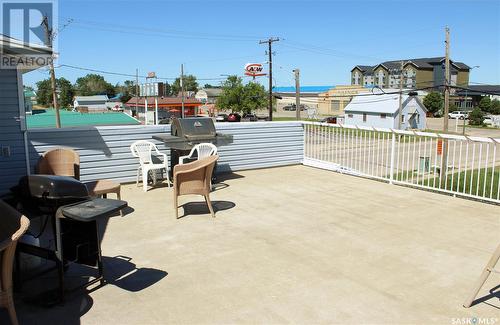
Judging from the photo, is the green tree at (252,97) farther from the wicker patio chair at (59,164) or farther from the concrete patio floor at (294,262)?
the wicker patio chair at (59,164)

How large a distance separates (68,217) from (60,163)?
10.8 ft

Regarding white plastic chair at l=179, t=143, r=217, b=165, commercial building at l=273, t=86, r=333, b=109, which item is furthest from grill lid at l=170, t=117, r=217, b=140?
commercial building at l=273, t=86, r=333, b=109

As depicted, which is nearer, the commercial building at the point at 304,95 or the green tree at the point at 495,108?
the green tree at the point at 495,108

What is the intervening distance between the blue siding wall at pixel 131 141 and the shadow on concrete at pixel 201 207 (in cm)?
212

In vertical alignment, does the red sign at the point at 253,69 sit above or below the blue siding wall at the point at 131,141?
above

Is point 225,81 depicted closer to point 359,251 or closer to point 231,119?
point 231,119

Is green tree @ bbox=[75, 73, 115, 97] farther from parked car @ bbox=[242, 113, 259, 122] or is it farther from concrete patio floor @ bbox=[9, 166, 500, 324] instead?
concrete patio floor @ bbox=[9, 166, 500, 324]

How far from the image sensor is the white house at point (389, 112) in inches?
1779

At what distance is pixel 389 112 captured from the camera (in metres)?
45.4

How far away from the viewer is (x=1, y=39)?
14.5ft

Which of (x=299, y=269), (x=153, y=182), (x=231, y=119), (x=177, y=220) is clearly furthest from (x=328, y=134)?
(x=231, y=119)

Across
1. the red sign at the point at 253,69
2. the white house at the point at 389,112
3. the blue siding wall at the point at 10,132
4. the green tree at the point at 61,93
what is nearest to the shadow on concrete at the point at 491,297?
the blue siding wall at the point at 10,132

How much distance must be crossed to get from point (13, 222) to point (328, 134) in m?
7.01

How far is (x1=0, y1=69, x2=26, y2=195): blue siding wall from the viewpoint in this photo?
242 inches
